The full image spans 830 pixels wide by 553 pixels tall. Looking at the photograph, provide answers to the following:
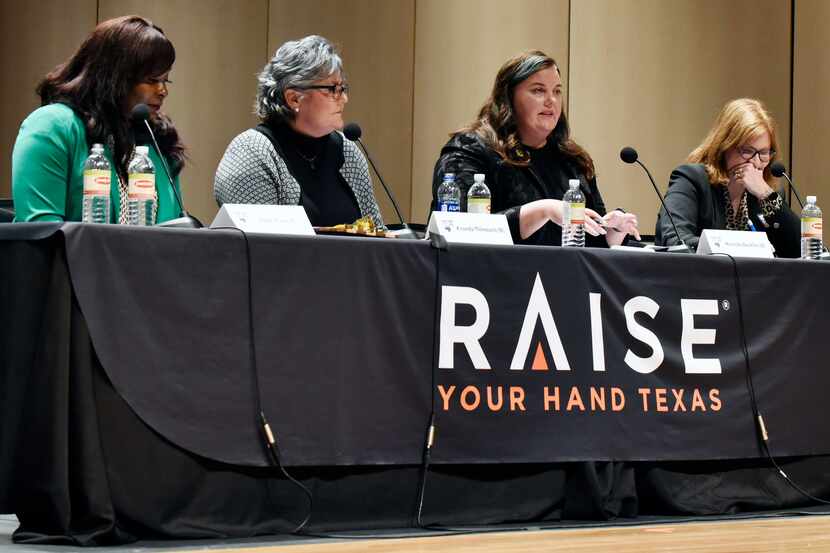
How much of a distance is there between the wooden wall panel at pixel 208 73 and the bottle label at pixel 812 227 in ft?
9.71

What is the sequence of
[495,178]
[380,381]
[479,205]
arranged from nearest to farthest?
[380,381]
[479,205]
[495,178]

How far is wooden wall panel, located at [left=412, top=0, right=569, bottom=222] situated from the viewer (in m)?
5.45

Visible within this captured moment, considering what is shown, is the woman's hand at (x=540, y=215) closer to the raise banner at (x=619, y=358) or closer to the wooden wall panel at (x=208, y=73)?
the raise banner at (x=619, y=358)

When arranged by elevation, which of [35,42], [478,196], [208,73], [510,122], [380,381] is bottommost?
[380,381]

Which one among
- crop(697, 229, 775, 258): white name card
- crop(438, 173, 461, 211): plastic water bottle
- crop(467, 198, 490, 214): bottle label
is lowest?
crop(697, 229, 775, 258): white name card

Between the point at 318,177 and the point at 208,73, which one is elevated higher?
the point at 208,73

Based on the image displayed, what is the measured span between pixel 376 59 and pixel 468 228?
3.15m

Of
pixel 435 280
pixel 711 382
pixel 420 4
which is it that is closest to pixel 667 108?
pixel 420 4

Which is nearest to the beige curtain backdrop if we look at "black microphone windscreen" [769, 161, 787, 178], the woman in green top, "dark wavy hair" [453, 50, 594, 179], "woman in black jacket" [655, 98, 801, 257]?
"woman in black jacket" [655, 98, 801, 257]

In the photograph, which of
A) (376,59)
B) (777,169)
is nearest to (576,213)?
(777,169)

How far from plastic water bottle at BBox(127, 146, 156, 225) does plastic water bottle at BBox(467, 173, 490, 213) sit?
0.77 m

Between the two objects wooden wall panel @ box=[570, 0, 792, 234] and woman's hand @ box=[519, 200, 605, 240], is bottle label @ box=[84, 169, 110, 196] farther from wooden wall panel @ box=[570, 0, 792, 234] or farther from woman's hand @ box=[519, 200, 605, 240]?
wooden wall panel @ box=[570, 0, 792, 234]

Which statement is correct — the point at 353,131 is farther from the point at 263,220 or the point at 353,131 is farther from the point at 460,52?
the point at 460,52

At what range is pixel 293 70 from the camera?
3057mm
